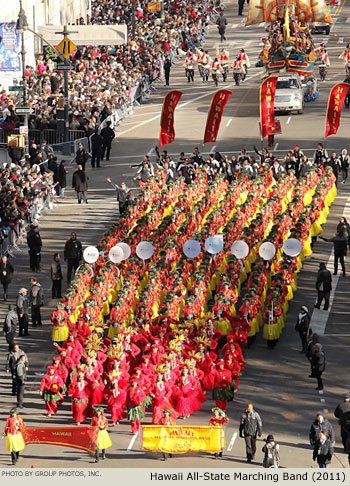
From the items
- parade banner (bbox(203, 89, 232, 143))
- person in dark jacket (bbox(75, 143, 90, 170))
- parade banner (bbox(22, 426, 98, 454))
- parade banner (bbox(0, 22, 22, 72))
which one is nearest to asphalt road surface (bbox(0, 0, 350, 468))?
parade banner (bbox(22, 426, 98, 454))

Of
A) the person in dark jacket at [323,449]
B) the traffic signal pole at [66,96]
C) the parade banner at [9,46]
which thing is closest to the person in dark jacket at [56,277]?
the person in dark jacket at [323,449]

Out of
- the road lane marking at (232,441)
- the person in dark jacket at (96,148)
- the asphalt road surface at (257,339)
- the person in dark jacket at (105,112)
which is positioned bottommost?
the road lane marking at (232,441)

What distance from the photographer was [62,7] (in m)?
70.6

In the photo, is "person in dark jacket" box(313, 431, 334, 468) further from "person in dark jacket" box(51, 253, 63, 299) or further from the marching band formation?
the marching band formation

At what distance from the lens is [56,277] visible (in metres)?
34.2

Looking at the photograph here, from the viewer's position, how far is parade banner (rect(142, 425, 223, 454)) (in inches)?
970

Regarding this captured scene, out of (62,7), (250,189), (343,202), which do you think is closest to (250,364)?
(250,189)

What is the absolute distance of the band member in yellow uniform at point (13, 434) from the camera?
24.5 metres

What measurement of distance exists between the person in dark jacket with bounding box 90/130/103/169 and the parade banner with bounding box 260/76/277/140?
6.55m

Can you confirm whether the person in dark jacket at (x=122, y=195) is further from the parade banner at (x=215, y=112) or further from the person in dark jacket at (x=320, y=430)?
the person in dark jacket at (x=320, y=430)

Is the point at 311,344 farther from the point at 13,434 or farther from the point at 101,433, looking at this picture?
the point at 13,434

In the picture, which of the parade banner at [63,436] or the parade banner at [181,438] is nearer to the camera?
the parade banner at [181,438]

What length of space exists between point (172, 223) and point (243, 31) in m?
41.8

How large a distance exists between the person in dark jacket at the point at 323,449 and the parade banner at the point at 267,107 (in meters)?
21.7
